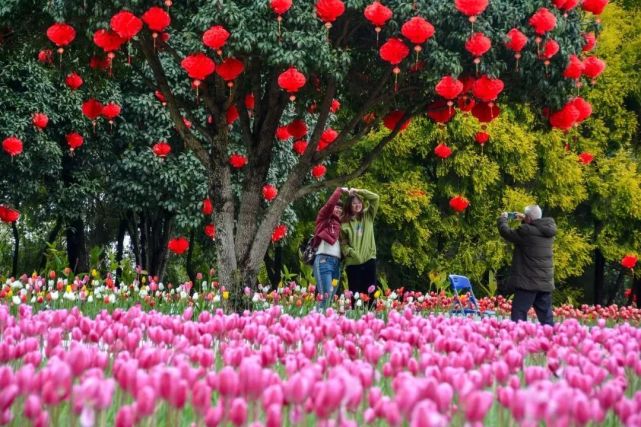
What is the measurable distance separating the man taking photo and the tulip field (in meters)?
3.55

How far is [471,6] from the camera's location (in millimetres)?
8453

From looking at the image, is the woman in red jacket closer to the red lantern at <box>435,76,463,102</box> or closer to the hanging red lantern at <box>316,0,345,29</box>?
the red lantern at <box>435,76,463,102</box>

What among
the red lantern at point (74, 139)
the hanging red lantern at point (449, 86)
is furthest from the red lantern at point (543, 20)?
the red lantern at point (74, 139)

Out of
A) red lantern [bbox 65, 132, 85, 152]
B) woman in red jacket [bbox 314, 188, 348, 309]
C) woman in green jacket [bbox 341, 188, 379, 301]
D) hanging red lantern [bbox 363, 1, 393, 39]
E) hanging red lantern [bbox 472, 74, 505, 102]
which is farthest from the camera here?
red lantern [bbox 65, 132, 85, 152]

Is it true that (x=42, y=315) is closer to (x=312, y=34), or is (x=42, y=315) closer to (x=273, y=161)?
(x=312, y=34)

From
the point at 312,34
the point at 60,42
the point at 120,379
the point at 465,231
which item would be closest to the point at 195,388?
the point at 120,379

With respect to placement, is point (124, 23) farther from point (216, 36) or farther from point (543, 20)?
point (543, 20)

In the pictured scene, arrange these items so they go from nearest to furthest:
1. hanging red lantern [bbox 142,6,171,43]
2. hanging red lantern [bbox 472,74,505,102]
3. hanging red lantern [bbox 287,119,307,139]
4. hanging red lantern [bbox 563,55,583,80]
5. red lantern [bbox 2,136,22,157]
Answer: hanging red lantern [bbox 142,6,171,43], hanging red lantern [bbox 472,74,505,102], hanging red lantern [bbox 563,55,583,80], hanging red lantern [bbox 287,119,307,139], red lantern [bbox 2,136,22,157]

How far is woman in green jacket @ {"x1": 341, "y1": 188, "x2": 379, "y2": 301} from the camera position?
11.3 metres

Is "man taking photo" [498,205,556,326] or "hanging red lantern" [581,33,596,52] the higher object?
"hanging red lantern" [581,33,596,52]

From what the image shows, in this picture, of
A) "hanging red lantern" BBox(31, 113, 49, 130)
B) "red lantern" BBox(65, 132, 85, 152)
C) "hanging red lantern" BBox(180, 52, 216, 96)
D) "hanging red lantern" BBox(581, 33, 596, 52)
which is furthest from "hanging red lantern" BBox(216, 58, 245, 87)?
"red lantern" BBox(65, 132, 85, 152)

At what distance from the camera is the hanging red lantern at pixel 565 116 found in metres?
10.4

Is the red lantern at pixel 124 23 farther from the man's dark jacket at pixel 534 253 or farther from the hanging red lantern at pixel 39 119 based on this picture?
the hanging red lantern at pixel 39 119

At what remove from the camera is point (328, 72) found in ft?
29.8
